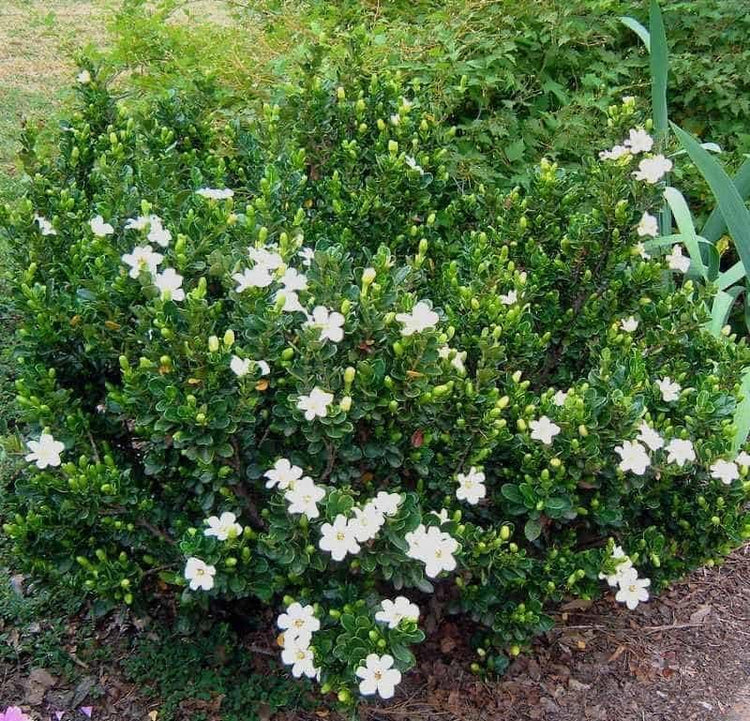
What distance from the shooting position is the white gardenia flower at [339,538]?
67.2 inches

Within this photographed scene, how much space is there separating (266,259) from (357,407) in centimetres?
42

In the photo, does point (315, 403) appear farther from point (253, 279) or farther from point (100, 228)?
point (100, 228)

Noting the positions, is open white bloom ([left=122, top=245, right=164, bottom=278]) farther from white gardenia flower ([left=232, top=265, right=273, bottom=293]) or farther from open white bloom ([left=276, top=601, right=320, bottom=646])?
open white bloom ([left=276, top=601, right=320, bottom=646])

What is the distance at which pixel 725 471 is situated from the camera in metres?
2.00

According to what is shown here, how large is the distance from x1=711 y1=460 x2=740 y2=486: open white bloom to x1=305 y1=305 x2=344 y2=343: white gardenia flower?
1012 mm

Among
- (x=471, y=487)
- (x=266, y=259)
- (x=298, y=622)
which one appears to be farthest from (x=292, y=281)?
(x=298, y=622)

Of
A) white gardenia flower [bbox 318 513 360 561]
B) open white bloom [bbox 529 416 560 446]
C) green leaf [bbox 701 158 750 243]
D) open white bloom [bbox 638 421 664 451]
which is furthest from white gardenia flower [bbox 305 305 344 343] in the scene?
green leaf [bbox 701 158 750 243]

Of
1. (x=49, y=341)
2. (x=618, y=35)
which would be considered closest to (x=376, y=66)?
(x=618, y=35)

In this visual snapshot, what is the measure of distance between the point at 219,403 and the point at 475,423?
2.04 feet

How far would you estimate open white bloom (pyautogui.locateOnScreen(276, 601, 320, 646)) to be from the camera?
5.80ft

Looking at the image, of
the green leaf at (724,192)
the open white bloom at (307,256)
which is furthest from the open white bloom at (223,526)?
the green leaf at (724,192)

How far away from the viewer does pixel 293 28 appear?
4.13 m

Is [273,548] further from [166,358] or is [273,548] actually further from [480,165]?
[480,165]

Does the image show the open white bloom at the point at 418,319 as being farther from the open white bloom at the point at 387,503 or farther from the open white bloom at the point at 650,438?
the open white bloom at the point at 650,438
